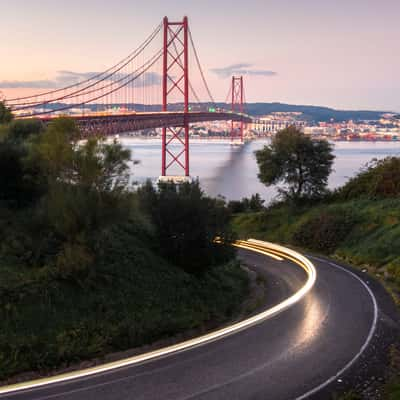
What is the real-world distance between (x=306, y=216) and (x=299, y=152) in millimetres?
4643

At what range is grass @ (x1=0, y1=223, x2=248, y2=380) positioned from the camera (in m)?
8.73

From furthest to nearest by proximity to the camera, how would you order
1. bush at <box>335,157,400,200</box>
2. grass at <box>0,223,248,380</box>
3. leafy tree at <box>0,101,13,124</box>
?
bush at <box>335,157,400,200</box>, leafy tree at <box>0,101,13,124</box>, grass at <box>0,223,248,380</box>

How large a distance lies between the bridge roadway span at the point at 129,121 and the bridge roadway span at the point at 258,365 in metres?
17.8

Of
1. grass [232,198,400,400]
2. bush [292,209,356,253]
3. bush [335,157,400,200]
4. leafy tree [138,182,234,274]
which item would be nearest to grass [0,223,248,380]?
leafy tree [138,182,234,274]

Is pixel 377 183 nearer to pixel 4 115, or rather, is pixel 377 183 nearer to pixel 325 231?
pixel 325 231

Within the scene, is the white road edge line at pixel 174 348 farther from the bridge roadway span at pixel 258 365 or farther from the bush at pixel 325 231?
the bush at pixel 325 231

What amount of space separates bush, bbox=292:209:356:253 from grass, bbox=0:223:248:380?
32.4 feet

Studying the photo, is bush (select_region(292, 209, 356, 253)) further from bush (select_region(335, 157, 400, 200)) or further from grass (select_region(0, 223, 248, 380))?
grass (select_region(0, 223, 248, 380))

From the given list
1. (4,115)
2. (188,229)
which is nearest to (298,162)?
(188,229)

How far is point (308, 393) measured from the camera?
7703 mm

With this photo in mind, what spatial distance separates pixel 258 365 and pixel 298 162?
2261cm

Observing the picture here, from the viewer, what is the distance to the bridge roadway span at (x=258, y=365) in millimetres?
7621

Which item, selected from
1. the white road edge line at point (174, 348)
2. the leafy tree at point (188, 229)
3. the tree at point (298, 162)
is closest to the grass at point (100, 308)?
the white road edge line at point (174, 348)

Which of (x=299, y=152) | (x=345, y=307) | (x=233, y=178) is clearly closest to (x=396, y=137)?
(x=233, y=178)
